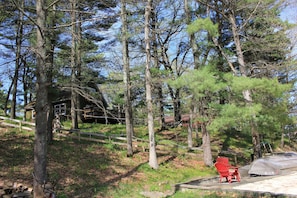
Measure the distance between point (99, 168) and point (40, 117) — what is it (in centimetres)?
546

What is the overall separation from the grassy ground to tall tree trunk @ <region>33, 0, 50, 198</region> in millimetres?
2039

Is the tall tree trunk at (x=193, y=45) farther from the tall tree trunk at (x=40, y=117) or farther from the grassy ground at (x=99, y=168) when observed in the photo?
the tall tree trunk at (x=40, y=117)

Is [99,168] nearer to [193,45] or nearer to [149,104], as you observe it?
[149,104]

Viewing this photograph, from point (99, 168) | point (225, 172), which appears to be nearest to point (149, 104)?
point (99, 168)

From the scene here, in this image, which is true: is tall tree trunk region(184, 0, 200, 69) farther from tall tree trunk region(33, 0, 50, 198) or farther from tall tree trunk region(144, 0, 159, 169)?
tall tree trunk region(33, 0, 50, 198)

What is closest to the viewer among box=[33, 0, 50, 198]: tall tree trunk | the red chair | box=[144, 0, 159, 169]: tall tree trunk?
box=[33, 0, 50, 198]: tall tree trunk

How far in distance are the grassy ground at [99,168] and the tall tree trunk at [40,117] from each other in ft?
6.69

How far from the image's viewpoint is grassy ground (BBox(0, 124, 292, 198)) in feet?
30.3

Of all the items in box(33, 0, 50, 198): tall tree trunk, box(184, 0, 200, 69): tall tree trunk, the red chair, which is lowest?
the red chair

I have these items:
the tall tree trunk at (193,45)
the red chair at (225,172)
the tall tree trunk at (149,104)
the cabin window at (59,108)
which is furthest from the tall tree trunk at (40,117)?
the cabin window at (59,108)

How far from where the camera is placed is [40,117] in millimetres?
6609

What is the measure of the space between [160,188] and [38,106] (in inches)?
215

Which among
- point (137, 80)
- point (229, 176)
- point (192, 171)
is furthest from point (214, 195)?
point (137, 80)

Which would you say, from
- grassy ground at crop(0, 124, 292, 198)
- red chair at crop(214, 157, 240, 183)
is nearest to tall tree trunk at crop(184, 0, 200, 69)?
grassy ground at crop(0, 124, 292, 198)
